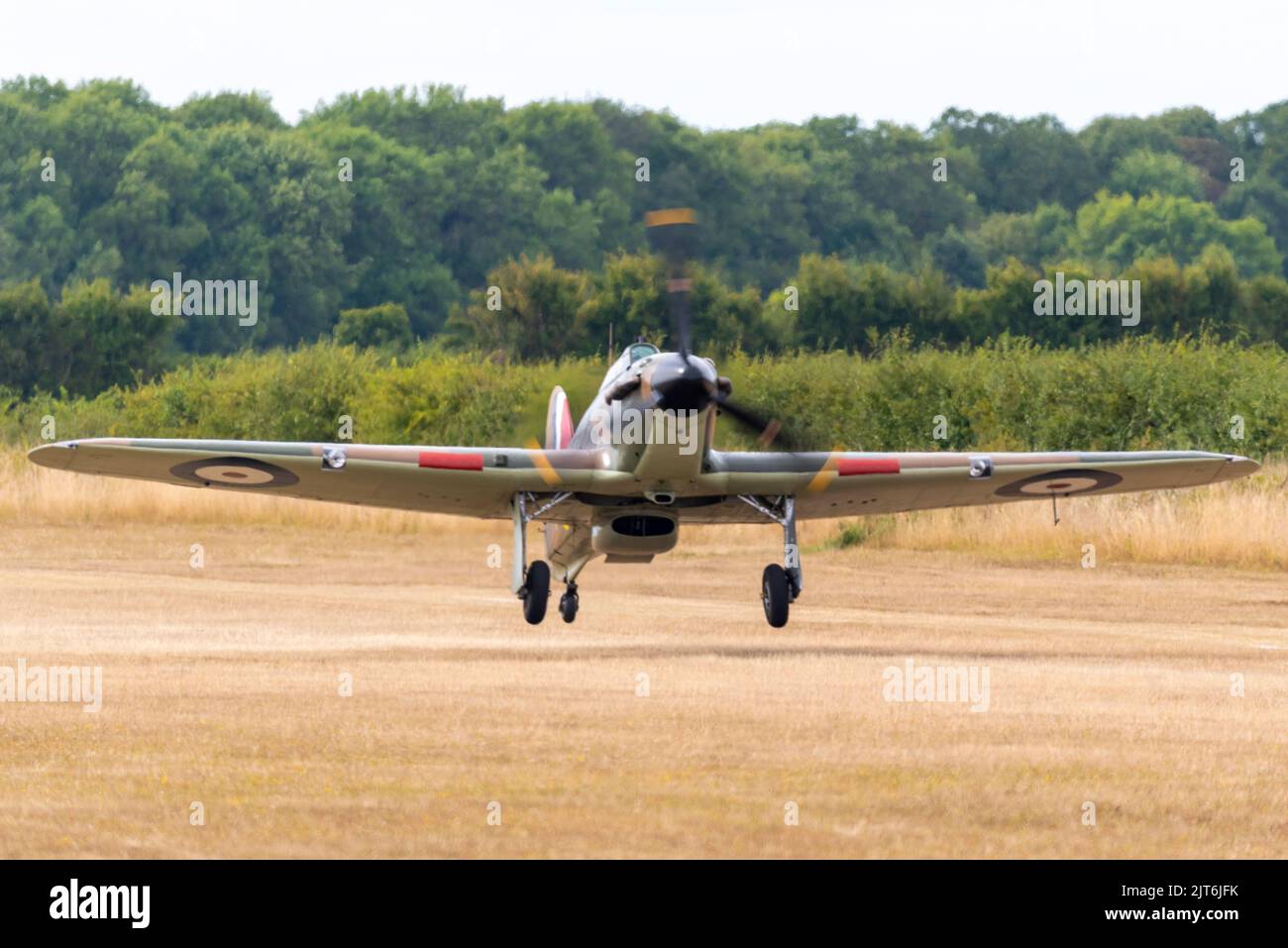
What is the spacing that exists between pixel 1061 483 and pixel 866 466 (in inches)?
106

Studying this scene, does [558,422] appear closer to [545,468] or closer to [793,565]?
[545,468]

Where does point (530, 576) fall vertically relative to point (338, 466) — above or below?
below

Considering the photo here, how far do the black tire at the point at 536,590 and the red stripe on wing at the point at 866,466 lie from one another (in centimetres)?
306

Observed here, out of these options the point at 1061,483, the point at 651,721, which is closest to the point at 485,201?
the point at 1061,483

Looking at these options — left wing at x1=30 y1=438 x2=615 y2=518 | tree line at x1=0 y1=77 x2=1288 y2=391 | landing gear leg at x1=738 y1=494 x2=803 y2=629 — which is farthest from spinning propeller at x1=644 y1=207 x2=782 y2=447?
tree line at x1=0 y1=77 x2=1288 y2=391

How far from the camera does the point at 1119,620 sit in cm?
2205

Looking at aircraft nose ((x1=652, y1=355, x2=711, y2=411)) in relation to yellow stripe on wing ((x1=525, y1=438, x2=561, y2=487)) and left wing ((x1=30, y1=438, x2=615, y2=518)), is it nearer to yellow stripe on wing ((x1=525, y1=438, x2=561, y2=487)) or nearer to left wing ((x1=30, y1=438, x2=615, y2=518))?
left wing ((x1=30, y1=438, x2=615, y2=518))

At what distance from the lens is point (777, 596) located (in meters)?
16.9

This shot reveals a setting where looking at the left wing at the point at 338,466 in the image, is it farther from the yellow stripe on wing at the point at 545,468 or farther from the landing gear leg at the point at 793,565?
the landing gear leg at the point at 793,565

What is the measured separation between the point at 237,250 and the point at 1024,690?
6700 centimetres

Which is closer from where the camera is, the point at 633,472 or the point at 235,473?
the point at 633,472

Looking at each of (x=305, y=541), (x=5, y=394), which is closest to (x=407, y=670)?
(x=305, y=541)

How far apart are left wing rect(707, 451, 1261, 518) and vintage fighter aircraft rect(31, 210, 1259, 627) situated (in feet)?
0.07

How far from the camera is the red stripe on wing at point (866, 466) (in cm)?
1812
